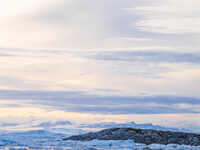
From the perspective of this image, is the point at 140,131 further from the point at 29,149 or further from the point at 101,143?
the point at 29,149

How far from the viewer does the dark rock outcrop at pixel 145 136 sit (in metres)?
110

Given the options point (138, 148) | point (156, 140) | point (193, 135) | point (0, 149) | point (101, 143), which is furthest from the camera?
point (193, 135)

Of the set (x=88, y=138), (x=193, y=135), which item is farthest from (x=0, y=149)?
(x=193, y=135)

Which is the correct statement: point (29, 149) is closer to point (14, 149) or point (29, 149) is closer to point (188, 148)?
point (14, 149)

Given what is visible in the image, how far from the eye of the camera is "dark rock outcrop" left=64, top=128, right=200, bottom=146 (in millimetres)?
110312

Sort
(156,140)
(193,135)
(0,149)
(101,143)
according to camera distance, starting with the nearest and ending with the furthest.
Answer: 1. (0,149)
2. (101,143)
3. (156,140)
4. (193,135)

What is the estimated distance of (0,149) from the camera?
7956cm

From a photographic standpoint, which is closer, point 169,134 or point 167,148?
point 167,148

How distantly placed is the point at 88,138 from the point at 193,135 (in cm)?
2709

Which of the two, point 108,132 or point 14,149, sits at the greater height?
point 108,132

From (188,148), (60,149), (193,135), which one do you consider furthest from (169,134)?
(60,149)

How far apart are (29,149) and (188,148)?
33.3 meters

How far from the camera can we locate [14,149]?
7981 centimetres

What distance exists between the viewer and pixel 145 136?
114125mm
